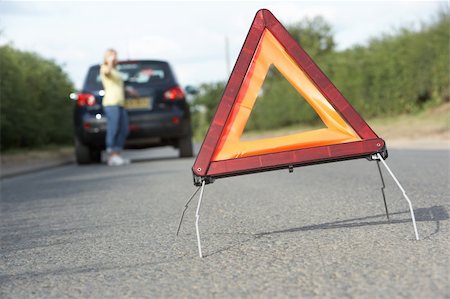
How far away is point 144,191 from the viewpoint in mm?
8273

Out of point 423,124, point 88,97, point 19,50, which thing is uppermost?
point 19,50

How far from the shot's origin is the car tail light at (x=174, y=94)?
540 inches

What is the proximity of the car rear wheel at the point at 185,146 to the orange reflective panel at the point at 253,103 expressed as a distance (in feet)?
32.9

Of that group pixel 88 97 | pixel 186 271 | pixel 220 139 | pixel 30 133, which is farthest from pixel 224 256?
pixel 30 133

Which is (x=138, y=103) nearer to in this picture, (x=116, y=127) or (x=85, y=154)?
(x=116, y=127)

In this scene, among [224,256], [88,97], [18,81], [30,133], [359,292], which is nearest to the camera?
[359,292]

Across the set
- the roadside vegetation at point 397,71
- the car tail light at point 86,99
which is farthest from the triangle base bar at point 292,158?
the roadside vegetation at point 397,71

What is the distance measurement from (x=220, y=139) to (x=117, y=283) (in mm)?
1127

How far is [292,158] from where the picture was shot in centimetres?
422

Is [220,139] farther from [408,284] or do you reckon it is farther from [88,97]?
[88,97]

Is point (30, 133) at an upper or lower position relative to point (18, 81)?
lower

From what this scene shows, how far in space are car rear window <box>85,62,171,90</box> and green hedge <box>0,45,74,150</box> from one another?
5.78 m

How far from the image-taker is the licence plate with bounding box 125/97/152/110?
13.7 meters

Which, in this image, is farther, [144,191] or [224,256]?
[144,191]
